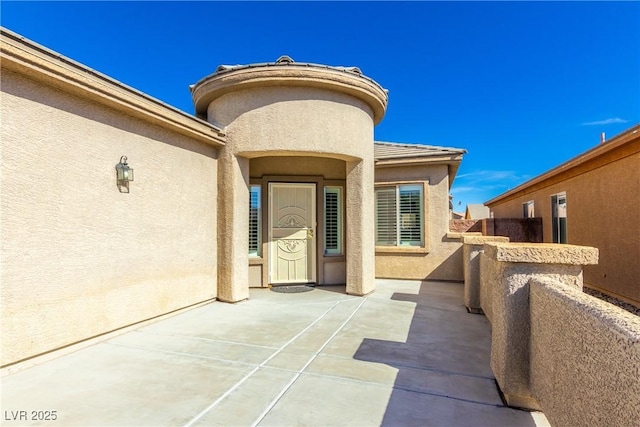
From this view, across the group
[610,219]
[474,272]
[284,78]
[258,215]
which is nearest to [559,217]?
[610,219]

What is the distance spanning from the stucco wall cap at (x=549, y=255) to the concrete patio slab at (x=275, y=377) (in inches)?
59.2

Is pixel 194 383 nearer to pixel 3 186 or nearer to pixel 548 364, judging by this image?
pixel 3 186

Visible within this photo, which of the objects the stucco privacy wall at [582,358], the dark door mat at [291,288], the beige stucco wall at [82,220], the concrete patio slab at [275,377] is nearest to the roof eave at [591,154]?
the concrete patio slab at [275,377]

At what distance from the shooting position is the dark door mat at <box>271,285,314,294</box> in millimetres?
8750

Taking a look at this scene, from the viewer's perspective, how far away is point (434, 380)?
3750mm

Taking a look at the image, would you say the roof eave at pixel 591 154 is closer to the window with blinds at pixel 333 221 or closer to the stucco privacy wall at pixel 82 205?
the window with blinds at pixel 333 221

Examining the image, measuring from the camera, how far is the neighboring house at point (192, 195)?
4082mm

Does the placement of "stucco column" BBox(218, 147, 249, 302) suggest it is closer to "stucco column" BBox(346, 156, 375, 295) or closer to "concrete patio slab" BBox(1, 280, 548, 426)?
"concrete patio slab" BBox(1, 280, 548, 426)

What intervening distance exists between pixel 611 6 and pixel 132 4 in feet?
47.3

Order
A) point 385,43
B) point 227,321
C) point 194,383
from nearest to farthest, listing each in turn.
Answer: point 194,383
point 227,321
point 385,43

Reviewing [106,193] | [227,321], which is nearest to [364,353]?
[227,321]

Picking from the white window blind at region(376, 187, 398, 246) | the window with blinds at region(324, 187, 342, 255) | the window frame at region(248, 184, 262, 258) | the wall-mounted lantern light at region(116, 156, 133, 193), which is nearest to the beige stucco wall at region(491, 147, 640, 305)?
the white window blind at region(376, 187, 398, 246)

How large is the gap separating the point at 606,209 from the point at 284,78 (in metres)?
9.32

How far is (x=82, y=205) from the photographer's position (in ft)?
15.3
